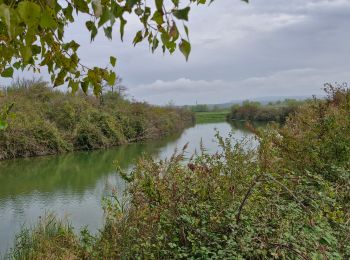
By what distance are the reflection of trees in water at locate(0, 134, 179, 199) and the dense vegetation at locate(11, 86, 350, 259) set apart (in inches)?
364

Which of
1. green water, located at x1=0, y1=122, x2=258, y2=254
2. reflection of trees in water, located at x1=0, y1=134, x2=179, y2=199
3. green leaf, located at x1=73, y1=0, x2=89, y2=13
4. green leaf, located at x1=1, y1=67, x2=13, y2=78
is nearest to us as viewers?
green leaf, located at x1=73, y1=0, x2=89, y2=13

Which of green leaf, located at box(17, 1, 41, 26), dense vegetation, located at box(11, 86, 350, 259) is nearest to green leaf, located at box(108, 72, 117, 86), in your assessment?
green leaf, located at box(17, 1, 41, 26)

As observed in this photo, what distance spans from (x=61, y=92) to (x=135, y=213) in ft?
94.0

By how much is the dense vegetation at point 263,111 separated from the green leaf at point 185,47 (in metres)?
44.0

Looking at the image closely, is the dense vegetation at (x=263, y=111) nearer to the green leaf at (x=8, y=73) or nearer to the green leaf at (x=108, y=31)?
the green leaf at (x=8, y=73)

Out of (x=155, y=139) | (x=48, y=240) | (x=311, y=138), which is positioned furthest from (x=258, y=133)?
(x=155, y=139)

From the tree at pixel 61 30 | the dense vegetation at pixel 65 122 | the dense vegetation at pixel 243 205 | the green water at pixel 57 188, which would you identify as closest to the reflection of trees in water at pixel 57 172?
the green water at pixel 57 188

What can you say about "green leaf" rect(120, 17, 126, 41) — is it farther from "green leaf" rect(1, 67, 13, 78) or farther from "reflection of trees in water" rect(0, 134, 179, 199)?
"reflection of trees in water" rect(0, 134, 179, 199)

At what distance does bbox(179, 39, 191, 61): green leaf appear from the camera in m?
1.39

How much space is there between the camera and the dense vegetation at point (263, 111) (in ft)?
156

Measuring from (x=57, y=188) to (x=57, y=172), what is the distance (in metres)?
4.01

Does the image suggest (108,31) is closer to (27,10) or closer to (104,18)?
(104,18)

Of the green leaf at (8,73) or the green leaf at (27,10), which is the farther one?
the green leaf at (8,73)

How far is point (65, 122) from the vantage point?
93.1ft
